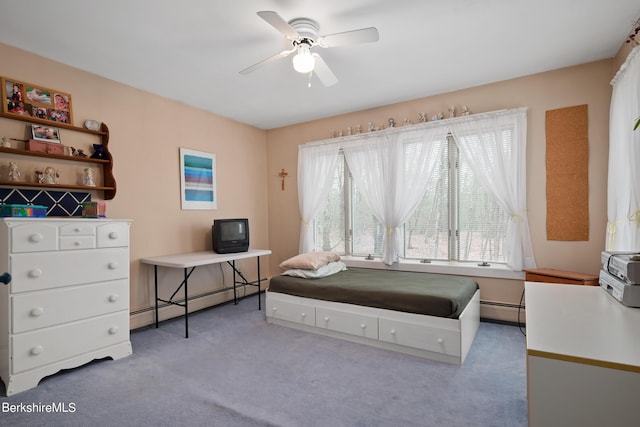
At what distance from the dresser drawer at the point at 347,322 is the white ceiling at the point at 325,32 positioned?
2384 mm

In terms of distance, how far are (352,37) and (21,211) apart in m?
2.72

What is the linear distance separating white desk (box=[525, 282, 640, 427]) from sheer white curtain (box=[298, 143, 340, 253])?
3.58 metres

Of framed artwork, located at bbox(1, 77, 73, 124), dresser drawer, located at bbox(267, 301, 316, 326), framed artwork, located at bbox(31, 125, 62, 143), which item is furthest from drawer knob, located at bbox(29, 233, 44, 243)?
dresser drawer, located at bbox(267, 301, 316, 326)

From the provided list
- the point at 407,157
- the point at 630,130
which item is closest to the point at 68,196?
the point at 407,157

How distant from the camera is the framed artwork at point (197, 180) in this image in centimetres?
394

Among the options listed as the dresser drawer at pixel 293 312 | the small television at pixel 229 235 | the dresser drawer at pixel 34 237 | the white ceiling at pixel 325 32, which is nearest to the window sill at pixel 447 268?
the dresser drawer at pixel 293 312

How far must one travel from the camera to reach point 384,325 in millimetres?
2834

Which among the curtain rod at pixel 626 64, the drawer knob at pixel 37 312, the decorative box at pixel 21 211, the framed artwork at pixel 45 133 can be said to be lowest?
the drawer knob at pixel 37 312

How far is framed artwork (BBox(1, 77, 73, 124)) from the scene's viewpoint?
8.45ft

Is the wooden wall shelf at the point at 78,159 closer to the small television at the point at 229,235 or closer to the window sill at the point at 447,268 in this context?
the small television at the point at 229,235

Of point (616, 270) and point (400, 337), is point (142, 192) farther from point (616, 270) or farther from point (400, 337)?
point (616, 270)

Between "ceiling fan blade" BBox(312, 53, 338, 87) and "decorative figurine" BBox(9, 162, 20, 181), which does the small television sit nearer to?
"decorative figurine" BBox(9, 162, 20, 181)

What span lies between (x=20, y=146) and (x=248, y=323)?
2665 millimetres

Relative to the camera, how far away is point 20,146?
8.75 feet
